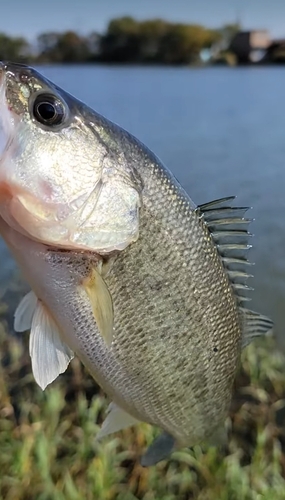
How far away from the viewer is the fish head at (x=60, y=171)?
88 cm

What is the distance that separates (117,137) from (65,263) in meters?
0.19

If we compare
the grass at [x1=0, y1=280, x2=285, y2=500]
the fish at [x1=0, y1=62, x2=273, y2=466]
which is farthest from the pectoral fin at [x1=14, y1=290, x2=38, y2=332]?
the grass at [x1=0, y1=280, x2=285, y2=500]

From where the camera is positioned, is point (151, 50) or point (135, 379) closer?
point (135, 379)

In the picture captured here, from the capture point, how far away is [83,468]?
2041 millimetres

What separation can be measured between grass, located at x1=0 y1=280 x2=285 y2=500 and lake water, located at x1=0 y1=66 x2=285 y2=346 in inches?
41.0

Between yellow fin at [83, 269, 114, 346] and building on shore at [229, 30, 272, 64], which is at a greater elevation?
building on shore at [229, 30, 272, 64]

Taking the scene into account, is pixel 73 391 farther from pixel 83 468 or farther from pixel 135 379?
pixel 135 379

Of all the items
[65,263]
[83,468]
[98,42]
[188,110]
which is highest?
[98,42]

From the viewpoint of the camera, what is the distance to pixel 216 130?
8.23 metres

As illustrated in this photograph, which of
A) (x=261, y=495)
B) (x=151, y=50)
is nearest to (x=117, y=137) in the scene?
(x=261, y=495)

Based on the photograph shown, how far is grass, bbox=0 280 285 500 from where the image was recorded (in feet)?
6.37

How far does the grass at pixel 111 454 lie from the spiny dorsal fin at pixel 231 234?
0.80 m

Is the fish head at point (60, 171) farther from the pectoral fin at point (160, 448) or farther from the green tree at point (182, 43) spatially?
the green tree at point (182, 43)

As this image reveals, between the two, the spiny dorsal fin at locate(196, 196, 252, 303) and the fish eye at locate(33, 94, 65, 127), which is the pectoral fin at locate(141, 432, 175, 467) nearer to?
the spiny dorsal fin at locate(196, 196, 252, 303)
